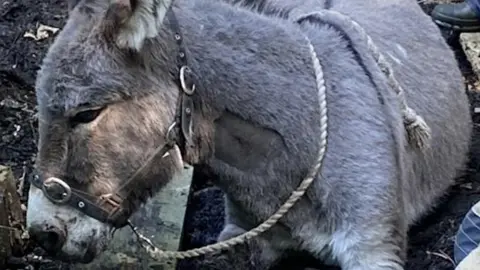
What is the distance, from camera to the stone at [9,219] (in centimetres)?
385

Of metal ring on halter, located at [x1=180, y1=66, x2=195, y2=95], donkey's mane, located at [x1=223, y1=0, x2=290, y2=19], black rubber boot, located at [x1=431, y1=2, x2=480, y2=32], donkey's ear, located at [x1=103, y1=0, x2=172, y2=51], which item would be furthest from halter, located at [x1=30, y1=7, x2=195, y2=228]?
black rubber boot, located at [x1=431, y1=2, x2=480, y2=32]

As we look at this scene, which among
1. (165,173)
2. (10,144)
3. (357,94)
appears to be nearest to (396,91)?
(357,94)

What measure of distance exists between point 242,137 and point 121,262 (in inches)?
26.5

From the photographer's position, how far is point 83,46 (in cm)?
314

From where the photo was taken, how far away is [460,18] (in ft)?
17.3

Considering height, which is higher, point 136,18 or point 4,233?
point 136,18

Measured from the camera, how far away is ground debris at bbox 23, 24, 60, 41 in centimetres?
523

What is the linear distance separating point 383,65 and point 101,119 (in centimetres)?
98

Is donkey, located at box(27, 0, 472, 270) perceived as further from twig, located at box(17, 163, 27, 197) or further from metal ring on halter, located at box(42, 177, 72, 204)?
twig, located at box(17, 163, 27, 197)

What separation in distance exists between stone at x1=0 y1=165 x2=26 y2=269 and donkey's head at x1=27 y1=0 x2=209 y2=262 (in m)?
0.64

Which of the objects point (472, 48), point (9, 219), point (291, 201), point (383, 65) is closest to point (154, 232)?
point (9, 219)

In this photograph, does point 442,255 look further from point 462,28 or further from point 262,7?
point 462,28

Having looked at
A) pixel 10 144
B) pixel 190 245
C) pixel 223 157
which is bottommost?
pixel 10 144

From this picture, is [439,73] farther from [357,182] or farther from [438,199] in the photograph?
[357,182]
